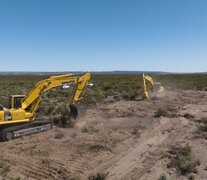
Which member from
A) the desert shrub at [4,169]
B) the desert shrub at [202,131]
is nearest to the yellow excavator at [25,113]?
the desert shrub at [4,169]

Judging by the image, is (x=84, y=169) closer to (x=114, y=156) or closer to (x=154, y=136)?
(x=114, y=156)

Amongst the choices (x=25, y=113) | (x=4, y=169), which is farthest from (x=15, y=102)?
(x=4, y=169)

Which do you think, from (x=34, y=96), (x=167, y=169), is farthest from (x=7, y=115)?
(x=167, y=169)

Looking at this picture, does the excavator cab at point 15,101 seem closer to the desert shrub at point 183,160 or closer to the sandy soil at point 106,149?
the sandy soil at point 106,149

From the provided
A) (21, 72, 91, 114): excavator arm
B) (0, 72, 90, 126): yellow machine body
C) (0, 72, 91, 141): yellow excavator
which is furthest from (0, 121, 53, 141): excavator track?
(21, 72, 91, 114): excavator arm

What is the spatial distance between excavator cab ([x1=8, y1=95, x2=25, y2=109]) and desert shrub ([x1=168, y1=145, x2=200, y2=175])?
6811 mm

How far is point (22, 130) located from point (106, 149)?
13.3ft

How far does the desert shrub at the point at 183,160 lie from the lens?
8875 millimetres

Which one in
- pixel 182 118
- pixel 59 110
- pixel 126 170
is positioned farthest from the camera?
pixel 59 110

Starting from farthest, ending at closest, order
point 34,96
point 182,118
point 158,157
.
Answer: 1. point 182,118
2. point 34,96
3. point 158,157

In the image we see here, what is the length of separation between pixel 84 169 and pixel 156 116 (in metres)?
9.23

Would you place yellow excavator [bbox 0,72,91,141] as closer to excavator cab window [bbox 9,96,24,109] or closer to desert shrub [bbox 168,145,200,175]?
excavator cab window [bbox 9,96,24,109]

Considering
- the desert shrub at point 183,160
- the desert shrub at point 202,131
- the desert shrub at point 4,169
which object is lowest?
the desert shrub at point 4,169

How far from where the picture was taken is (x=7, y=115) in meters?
12.6
